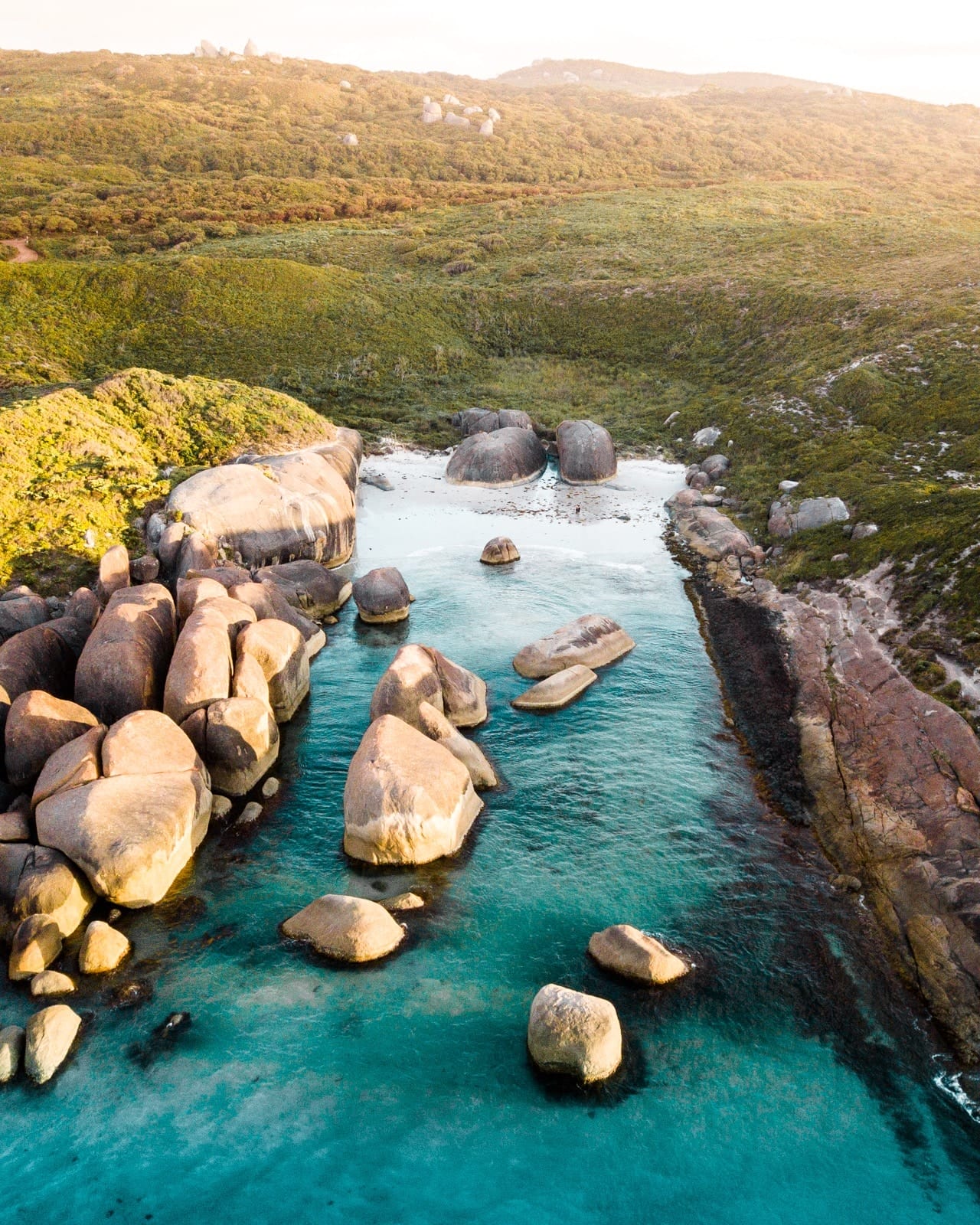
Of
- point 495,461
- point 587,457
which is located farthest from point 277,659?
point 587,457

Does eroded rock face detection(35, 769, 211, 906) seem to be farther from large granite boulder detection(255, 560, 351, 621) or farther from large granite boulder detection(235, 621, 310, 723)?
large granite boulder detection(255, 560, 351, 621)

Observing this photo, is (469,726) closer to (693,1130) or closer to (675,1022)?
(675,1022)

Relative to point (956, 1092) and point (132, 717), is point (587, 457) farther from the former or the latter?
point (956, 1092)

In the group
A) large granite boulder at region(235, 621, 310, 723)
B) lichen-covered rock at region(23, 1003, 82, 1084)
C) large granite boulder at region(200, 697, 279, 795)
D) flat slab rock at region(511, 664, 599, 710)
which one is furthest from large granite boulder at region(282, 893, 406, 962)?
flat slab rock at region(511, 664, 599, 710)

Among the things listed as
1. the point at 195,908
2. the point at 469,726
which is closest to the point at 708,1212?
the point at 195,908

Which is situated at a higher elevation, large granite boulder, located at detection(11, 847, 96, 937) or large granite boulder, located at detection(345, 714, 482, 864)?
large granite boulder, located at detection(345, 714, 482, 864)

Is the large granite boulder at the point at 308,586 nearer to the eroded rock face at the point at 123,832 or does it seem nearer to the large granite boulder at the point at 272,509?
the large granite boulder at the point at 272,509

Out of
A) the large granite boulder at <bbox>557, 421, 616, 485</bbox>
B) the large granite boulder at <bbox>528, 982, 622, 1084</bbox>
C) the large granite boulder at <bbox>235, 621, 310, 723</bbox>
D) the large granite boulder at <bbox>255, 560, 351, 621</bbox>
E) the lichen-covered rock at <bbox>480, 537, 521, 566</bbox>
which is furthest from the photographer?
the large granite boulder at <bbox>557, 421, 616, 485</bbox>
